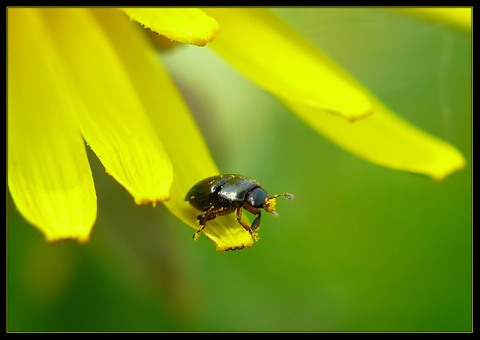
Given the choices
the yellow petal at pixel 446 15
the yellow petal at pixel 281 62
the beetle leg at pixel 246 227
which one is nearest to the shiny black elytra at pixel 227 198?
the beetle leg at pixel 246 227

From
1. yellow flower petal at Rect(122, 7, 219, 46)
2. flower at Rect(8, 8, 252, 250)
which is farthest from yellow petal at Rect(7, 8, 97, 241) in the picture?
yellow flower petal at Rect(122, 7, 219, 46)

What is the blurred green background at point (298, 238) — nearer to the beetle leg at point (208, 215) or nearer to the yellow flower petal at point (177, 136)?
the yellow flower petal at point (177, 136)

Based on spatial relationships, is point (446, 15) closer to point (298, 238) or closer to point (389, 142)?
point (389, 142)

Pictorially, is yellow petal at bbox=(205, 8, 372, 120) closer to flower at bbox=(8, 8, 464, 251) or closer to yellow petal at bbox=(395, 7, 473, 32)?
flower at bbox=(8, 8, 464, 251)

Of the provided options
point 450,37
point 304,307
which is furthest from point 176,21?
point 450,37

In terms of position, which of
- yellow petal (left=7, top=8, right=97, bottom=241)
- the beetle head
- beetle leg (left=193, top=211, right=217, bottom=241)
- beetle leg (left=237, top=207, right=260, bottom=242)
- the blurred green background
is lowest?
the blurred green background

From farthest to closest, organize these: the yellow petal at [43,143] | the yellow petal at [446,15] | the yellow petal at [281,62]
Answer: the yellow petal at [446,15] < the yellow petal at [281,62] < the yellow petal at [43,143]

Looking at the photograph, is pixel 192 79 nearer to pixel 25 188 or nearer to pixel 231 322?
pixel 231 322
